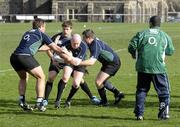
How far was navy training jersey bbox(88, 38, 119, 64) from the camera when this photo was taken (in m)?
14.8

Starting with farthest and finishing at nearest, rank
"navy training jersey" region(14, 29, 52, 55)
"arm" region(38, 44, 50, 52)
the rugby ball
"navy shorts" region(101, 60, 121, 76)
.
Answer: "navy shorts" region(101, 60, 121, 76), the rugby ball, "arm" region(38, 44, 50, 52), "navy training jersey" region(14, 29, 52, 55)

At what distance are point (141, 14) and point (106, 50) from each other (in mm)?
87766

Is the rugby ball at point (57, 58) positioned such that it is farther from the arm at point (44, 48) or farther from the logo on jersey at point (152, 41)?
the logo on jersey at point (152, 41)

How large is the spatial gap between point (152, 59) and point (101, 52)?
2.51m

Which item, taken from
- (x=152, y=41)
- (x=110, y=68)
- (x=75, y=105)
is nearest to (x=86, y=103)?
(x=75, y=105)

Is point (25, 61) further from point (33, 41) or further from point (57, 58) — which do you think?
point (57, 58)

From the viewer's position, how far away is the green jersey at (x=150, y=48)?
42.8 ft

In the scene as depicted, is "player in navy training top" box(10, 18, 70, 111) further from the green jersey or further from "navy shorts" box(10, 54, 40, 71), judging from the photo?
the green jersey

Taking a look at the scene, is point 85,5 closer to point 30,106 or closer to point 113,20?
point 113,20

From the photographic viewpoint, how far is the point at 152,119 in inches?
530

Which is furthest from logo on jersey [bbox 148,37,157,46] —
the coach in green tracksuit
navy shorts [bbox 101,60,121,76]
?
navy shorts [bbox 101,60,121,76]

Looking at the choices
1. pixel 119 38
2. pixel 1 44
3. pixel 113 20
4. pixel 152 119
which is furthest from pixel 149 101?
pixel 113 20

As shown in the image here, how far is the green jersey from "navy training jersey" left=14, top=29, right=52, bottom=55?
6.58 feet

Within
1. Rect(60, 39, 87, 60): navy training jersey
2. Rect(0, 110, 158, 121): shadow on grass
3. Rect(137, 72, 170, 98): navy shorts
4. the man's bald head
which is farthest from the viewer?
Rect(60, 39, 87, 60): navy training jersey
